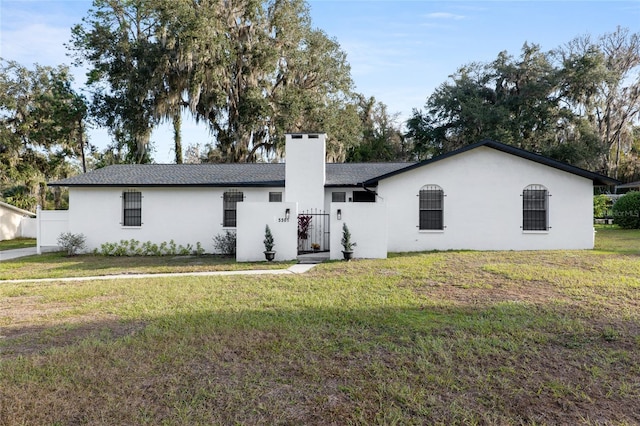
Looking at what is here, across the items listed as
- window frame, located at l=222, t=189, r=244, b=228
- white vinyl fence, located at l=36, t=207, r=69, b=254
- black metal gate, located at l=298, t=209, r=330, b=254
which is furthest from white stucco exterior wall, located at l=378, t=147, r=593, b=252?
white vinyl fence, located at l=36, t=207, r=69, b=254

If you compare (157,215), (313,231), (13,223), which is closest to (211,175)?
(157,215)

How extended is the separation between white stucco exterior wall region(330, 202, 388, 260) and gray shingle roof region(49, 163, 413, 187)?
2692 mm

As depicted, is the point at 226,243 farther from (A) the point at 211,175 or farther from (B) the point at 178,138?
(B) the point at 178,138

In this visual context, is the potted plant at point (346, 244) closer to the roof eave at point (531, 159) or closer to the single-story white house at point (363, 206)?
the single-story white house at point (363, 206)

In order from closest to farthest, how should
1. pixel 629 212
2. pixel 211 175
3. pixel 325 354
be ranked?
pixel 325 354 < pixel 211 175 < pixel 629 212

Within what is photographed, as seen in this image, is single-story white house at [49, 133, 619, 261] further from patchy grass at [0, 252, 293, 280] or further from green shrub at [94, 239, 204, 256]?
patchy grass at [0, 252, 293, 280]

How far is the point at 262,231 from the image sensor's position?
39.8 ft

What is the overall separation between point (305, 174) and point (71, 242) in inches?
371

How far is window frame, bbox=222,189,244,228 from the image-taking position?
585 inches

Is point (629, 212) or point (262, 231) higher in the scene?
point (629, 212)

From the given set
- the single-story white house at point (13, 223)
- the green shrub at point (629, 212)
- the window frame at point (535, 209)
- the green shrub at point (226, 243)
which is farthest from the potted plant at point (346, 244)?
the single-story white house at point (13, 223)

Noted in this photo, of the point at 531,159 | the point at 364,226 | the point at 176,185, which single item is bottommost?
the point at 364,226

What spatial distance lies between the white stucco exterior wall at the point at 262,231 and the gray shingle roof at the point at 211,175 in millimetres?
2664

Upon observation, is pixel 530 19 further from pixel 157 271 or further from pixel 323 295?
pixel 157 271
